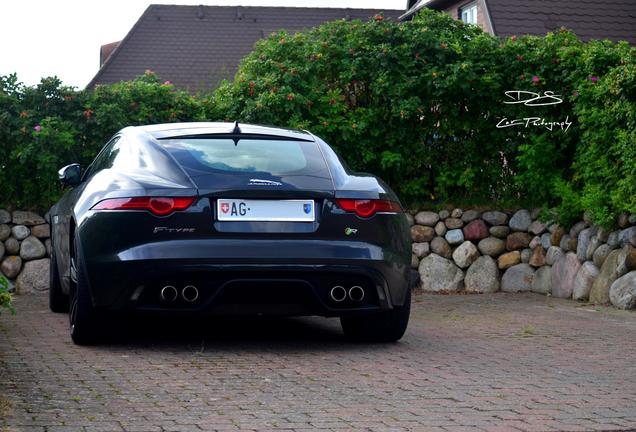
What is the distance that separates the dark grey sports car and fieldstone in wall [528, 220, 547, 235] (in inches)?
214

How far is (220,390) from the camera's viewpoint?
19.9 feet

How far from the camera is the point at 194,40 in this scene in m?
47.3

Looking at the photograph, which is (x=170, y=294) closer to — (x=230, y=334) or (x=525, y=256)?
(x=230, y=334)

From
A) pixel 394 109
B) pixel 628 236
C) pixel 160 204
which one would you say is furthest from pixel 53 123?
pixel 628 236

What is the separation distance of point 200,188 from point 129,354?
1.18 m

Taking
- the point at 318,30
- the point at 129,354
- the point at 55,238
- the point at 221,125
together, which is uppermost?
the point at 318,30

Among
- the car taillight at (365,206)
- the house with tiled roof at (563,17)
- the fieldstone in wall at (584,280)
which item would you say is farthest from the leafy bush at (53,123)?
the house with tiled roof at (563,17)

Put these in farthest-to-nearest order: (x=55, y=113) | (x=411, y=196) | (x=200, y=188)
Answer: (x=411, y=196) → (x=55, y=113) → (x=200, y=188)

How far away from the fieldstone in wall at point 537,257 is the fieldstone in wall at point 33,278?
5402 mm

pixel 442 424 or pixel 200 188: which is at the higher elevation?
pixel 200 188

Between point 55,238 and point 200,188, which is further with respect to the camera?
point 55,238

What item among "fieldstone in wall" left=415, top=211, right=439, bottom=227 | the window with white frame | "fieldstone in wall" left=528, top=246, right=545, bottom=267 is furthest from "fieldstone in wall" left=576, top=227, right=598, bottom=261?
the window with white frame

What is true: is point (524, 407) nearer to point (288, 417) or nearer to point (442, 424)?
point (442, 424)

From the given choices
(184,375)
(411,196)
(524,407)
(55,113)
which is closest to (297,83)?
(411,196)
